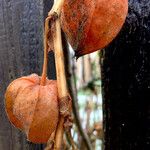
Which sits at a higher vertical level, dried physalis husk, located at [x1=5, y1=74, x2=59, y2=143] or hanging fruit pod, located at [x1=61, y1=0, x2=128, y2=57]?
hanging fruit pod, located at [x1=61, y1=0, x2=128, y2=57]

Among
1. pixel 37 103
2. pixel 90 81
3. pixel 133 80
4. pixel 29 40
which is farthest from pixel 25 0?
pixel 90 81

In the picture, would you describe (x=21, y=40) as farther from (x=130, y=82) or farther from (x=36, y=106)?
(x=36, y=106)

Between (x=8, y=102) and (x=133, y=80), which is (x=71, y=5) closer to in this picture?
(x=8, y=102)

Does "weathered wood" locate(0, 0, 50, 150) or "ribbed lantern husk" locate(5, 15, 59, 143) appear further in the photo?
"weathered wood" locate(0, 0, 50, 150)

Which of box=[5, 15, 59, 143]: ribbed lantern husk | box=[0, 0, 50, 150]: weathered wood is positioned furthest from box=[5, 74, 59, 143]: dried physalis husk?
box=[0, 0, 50, 150]: weathered wood

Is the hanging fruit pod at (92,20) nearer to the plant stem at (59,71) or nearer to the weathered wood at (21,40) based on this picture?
the plant stem at (59,71)

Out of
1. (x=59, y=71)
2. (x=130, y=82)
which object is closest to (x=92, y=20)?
(x=59, y=71)

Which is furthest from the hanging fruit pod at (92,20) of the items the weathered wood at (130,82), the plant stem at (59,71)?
the weathered wood at (130,82)

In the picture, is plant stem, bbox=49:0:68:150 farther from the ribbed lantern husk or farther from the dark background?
the dark background
